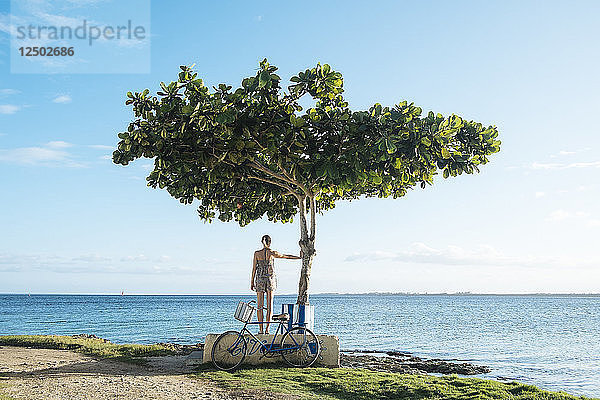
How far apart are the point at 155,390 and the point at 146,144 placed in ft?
17.6

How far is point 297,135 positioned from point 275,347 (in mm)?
4839

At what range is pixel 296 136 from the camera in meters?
13.6

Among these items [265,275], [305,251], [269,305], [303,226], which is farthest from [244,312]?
[303,226]

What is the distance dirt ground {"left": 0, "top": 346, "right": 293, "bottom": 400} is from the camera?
10.3 m

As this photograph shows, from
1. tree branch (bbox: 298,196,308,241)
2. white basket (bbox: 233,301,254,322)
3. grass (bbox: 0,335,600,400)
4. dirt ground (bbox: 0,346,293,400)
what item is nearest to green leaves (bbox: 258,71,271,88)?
tree branch (bbox: 298,196,308,241)

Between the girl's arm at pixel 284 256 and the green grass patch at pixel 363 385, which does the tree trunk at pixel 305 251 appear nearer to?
the girl's arm at pixel 284 256

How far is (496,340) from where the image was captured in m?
36.8

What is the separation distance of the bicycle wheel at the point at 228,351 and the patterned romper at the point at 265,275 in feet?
5.28

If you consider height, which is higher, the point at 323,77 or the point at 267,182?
the point at 323,77

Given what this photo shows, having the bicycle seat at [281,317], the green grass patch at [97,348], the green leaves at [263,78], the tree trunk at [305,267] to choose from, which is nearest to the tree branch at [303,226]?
the tree trunk at [305,267]

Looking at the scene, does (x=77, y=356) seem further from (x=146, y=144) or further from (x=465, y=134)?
(x=465, y=134)

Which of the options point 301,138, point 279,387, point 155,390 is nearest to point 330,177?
point 301,138

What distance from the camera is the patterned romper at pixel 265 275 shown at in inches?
581

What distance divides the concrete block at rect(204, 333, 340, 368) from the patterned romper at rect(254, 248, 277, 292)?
148cm
